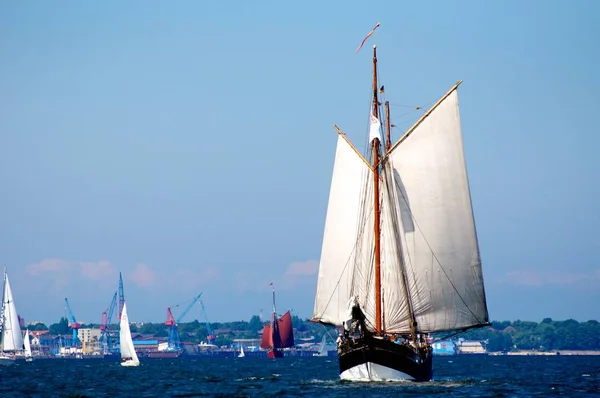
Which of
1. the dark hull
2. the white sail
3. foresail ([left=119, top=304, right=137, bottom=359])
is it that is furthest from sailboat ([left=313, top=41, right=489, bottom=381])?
the white sail

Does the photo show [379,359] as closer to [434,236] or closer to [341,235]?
[434,236]

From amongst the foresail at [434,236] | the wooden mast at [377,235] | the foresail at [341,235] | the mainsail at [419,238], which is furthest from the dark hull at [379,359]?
the foresail at [341,235]

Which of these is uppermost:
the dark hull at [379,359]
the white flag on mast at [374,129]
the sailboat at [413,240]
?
the white flag on mast at [374,129]

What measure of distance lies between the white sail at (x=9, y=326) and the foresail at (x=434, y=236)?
124756 mm

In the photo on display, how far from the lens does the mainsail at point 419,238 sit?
7969cm

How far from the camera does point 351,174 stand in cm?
8331

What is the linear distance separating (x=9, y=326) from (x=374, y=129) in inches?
4928

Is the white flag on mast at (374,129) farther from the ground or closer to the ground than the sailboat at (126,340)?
farther from the ground

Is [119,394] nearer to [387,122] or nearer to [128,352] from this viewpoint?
[387,122]

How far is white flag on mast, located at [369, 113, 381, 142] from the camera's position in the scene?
8169 cm

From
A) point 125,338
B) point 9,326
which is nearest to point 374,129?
point 125,338

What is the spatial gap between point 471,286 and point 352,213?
33.3ft

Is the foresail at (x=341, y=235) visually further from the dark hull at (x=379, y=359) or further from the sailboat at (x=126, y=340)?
the sailboat at (x=126, y=340)

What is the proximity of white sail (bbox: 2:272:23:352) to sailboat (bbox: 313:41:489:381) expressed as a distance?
121 m
